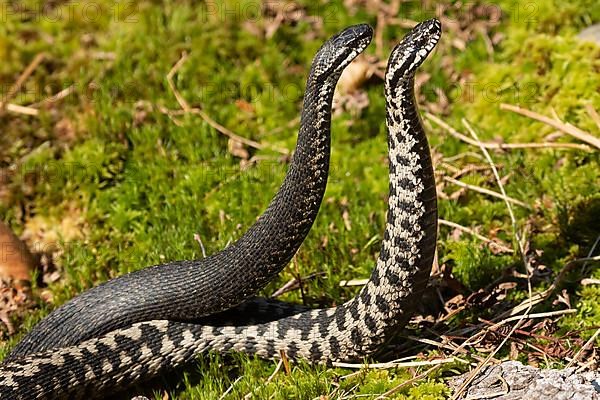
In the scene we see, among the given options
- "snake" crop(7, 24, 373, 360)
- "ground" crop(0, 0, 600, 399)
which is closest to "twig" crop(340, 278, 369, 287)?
"ground" crop(0, 0, 600, 399)

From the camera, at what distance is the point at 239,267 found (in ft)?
19.1

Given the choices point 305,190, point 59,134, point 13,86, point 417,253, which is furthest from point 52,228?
point 417,253

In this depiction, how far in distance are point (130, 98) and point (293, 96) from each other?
165 centimetres

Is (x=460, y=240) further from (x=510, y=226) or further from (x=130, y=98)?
(x=130, y=98)

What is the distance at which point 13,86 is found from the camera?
938 centimetres

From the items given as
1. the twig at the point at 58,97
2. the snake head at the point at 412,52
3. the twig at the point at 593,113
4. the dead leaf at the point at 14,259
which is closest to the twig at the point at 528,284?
the twig at the point at 593,113

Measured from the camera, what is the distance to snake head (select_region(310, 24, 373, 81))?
5.41 metres

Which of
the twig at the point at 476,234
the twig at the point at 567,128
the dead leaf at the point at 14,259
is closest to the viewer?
the twig at the point at 476,234

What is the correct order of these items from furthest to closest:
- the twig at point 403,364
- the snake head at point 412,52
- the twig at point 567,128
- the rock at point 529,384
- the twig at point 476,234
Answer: the twig at point 567,128 < the twig at point 476,234 < the twig at point 403,364 < the snake head at point 412,52 < the rock at point 529,384

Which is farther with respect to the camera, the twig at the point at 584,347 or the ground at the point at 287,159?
the ground at the point at 287,159

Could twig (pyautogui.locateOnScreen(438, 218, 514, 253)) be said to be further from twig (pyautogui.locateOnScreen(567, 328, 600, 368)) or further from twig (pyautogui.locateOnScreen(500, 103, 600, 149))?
twig (pyautogui.locateOnScreen(567, 328, 600, 368))

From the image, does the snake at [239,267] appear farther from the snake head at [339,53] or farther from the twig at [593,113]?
the twig at [593,113]

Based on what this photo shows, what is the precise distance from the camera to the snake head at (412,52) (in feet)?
16.8

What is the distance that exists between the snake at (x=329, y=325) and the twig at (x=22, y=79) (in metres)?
4.02
